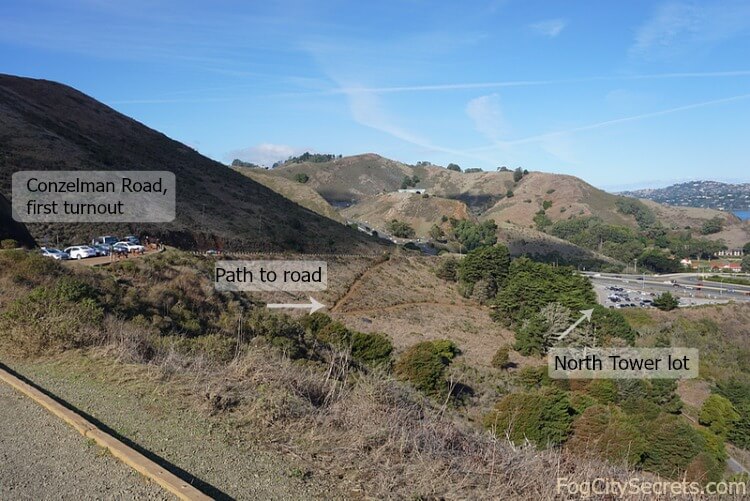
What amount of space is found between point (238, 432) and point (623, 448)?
8.51 metres

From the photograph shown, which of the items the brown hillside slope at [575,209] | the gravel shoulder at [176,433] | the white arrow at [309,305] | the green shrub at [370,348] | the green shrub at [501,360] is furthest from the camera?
the brown hillside slope at [575,209]

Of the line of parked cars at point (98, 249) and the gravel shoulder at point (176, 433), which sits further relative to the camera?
the line of parked cars at point (98, 249)

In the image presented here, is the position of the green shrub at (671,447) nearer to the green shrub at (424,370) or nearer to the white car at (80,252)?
the green shrub at (424,370)

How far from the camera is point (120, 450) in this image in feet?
15.2

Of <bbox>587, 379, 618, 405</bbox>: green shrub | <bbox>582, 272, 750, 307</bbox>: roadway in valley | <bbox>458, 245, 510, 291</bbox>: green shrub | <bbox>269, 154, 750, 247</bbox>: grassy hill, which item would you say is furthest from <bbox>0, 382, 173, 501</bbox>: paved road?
<bbox>269, 154, 750, 247</bbox>: grassy hill

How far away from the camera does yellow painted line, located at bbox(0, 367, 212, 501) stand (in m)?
4.00

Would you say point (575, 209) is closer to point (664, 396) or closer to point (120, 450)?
point (664, 396)

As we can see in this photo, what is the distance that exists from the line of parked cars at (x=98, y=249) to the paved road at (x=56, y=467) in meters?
16.8

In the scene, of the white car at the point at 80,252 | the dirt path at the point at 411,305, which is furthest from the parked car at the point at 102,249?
the dirt path at the point at 411,305

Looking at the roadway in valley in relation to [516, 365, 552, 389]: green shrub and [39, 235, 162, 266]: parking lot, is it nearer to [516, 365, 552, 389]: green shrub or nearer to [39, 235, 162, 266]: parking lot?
[516, 365, 552, 389]: green shrub

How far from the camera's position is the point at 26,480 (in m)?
4.31

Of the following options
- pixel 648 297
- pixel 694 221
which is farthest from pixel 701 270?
pixel 694 221

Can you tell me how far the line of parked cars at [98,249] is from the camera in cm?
2239

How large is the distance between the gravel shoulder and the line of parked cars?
15.1 m
